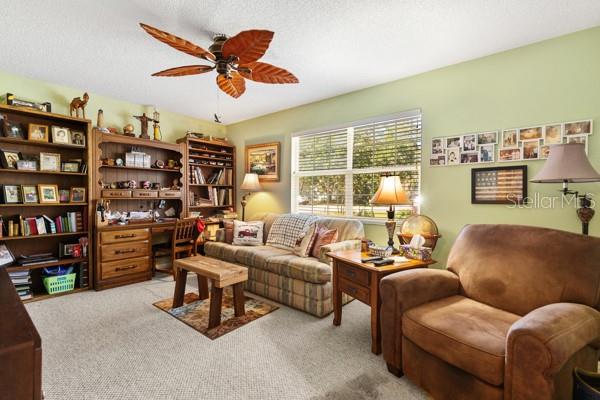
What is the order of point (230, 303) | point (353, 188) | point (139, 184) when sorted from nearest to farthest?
1. point (230, 303)
2. point (353, 188)
3. point (139, 184)

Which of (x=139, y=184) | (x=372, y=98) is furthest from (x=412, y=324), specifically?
(x=139, y=184)

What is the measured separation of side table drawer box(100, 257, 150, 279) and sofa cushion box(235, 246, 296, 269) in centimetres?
131

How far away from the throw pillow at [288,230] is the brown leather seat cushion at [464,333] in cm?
186

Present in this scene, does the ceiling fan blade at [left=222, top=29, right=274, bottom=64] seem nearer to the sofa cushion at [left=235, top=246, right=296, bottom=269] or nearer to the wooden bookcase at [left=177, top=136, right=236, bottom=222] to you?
the sofa cushion at [left=235, top=246, right=296, bottom=269]

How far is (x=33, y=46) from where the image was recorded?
8.18 feet

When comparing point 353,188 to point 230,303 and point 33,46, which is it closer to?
point 230,303

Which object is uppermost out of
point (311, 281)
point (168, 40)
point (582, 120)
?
point (168, 40)

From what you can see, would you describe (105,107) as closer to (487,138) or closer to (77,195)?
(77,195)

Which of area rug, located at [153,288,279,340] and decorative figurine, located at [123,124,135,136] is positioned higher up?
decorative figurine, located at [123,124,135,136]

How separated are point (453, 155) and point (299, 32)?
5.96ft

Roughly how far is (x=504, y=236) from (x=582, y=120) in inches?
46.1

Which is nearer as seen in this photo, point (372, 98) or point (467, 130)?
point (467, 130)

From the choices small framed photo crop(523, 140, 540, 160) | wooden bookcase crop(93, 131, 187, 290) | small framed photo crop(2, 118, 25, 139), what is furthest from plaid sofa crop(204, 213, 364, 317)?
small framed photo crop(2, 118, 25, 139)

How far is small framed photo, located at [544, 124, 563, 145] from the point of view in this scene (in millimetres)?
2266
